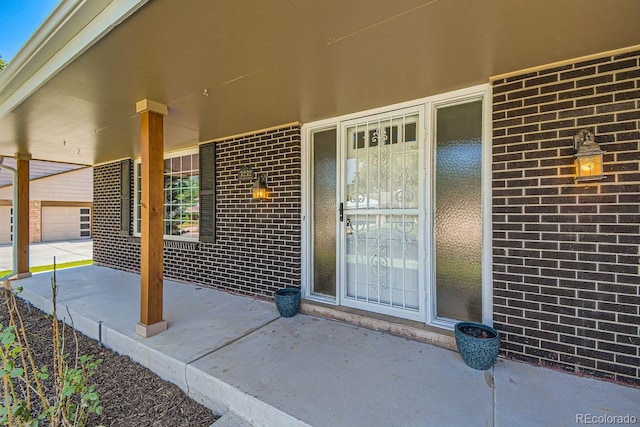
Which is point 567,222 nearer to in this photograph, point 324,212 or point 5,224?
point 324,212

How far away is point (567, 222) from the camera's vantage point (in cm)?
222

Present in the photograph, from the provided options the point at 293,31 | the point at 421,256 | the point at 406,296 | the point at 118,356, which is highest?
the point at 293,31

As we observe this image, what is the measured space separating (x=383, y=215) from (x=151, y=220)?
7.95 feet

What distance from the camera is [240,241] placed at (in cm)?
426

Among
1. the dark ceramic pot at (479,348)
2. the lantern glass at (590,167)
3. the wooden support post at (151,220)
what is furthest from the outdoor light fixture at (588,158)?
the wooden support post at (151,220)

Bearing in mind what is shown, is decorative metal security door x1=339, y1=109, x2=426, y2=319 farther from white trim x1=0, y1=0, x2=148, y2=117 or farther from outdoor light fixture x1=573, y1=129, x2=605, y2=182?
white trim x1=0, y1=0, x2=148, y2=117

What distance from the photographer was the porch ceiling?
166cm

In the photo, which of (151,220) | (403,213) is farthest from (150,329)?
(403,213)

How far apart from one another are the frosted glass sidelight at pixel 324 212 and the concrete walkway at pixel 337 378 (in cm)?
54

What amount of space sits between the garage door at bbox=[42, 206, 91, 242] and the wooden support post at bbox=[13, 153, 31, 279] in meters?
10.2

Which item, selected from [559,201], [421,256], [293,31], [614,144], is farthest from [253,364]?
[614,144]

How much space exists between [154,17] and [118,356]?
2.96 metres

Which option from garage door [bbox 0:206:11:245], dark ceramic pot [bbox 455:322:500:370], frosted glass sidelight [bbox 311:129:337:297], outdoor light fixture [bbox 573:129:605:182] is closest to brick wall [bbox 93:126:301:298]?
frosted glass sidelight [bbox 311:129:337:297]

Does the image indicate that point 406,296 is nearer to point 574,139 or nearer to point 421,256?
point 421,256
